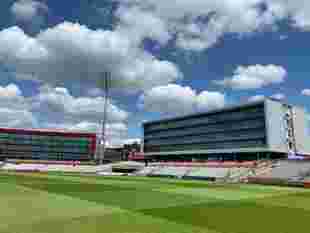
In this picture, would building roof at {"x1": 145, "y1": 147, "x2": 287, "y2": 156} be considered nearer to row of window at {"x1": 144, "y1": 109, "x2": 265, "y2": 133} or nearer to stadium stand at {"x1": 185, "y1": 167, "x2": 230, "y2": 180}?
row of window at {"x1": 144, "y1": 109, "x2": 265, "y2": 133}

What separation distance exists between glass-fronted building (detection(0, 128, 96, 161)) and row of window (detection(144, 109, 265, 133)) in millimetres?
68813

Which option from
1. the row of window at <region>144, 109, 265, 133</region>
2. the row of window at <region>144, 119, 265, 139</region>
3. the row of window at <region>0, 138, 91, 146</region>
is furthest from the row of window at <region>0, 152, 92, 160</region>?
the row of window at <region>144, 119, 265, 139</region>

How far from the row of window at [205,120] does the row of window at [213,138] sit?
5340 millimetres

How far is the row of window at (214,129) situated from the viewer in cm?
10262

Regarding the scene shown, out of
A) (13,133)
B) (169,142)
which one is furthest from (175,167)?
(13,133)

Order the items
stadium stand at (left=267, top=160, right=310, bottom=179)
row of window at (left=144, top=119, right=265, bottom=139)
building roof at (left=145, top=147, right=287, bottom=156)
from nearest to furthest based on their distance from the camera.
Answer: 1. stadium stand at (left=267, top=160, right=310, bottom=179)
2. building roof at (left=145, top=147, right=287, bottom=156)
3. row of window at (left=144, top=119, right=265, bottom=139)

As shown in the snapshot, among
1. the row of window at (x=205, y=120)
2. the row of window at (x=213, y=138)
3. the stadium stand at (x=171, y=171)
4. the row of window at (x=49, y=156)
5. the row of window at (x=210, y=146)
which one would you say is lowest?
the stadium stand at (x=171, y=171)

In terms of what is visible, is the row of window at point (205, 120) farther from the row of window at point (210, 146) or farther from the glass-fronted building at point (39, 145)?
the glass-fronted building at point (39, 145)

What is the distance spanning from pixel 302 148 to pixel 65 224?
113m

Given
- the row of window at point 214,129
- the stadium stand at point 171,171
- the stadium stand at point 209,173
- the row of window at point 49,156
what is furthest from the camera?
the row of window at point 49,156

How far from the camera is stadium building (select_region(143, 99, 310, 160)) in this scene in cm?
10044

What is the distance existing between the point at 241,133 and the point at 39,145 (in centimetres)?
13450

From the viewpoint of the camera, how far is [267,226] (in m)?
15.7

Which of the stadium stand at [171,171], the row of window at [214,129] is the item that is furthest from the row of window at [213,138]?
the stadium stand at [171,171]
